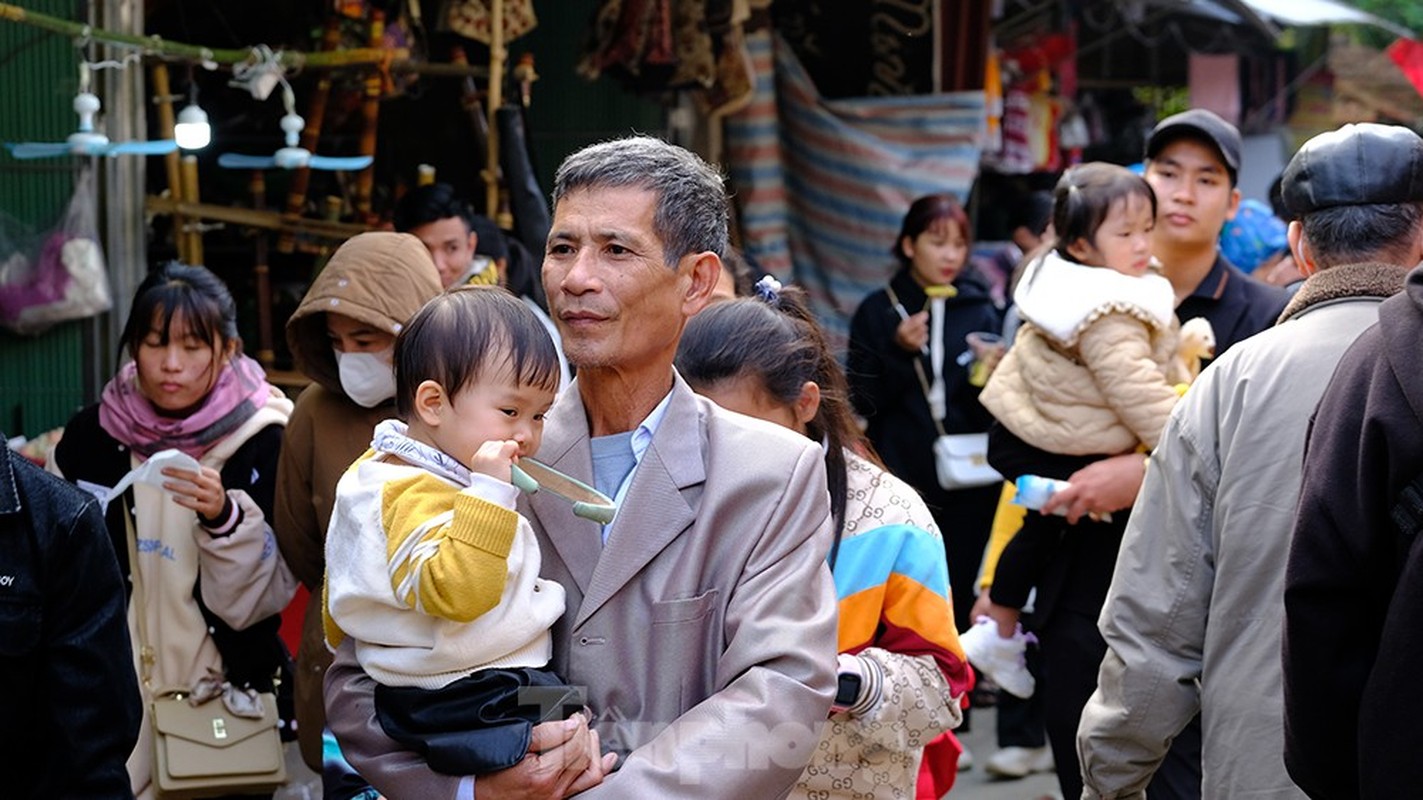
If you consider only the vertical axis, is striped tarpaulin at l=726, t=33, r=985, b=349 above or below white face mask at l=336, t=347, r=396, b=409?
above

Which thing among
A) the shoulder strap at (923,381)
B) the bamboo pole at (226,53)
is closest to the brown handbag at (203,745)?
the bamboo pole at (226,53)

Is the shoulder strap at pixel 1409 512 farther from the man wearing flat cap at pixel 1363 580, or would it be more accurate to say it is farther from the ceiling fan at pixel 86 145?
the ceiling fan at pixel 86 145

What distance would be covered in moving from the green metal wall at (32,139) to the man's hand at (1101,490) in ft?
10.5

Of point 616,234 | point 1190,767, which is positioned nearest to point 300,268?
point 1190,767

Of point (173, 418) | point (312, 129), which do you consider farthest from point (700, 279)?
point (312, 129)

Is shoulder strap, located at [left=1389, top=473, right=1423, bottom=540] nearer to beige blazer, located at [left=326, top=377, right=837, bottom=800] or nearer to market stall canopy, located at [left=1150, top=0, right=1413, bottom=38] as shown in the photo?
beige blazer, located at [left=326, top=377, right=837, bottom=800]

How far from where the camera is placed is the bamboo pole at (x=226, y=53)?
527 centimetres

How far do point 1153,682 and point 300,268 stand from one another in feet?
14.6

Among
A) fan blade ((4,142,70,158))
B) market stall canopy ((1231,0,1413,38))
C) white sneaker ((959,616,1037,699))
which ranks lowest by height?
white sneaker ((959,616,1037,699))

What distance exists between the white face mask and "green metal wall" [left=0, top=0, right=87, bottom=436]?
5.82 ft

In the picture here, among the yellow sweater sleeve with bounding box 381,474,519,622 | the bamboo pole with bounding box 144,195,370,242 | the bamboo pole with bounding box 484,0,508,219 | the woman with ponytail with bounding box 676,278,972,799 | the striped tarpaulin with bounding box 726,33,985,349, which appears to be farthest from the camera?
the striped tarpaulin with bounding box 726,33,985,349

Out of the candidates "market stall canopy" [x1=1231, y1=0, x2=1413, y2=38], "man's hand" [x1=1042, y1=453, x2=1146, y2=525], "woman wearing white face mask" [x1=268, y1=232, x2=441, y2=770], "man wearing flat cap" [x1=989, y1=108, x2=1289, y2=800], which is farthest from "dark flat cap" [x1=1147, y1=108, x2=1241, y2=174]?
"market stall canopy" [x1=1231, y1=0, x2=1413, y2=38]

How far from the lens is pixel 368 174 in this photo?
7160 mm

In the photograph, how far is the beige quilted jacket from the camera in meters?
4.86
